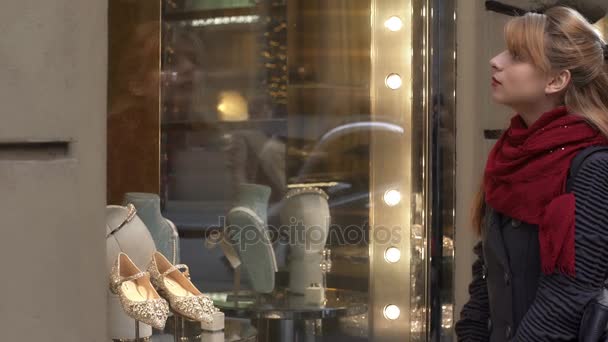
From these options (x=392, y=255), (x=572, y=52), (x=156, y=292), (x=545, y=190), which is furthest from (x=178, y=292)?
(x=392, y=255)

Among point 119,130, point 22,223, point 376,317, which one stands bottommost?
point 376,317

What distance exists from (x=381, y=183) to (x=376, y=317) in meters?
0.50

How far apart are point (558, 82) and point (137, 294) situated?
1151 millimetres

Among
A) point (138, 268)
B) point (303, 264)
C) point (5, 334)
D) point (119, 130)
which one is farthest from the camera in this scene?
point (303, 264)

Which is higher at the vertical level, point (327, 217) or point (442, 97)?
point (442, 97)

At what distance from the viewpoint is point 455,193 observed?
14.2ft

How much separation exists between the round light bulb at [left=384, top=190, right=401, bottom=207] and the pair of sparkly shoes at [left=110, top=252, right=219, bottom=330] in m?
1.34

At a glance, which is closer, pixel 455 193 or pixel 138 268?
pixel 138 268

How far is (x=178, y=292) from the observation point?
294cm

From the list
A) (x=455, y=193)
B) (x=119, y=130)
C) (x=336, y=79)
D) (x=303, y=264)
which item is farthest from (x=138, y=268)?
(x=455, y=193)

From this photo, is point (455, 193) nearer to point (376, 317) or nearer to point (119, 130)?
point (376, 317)

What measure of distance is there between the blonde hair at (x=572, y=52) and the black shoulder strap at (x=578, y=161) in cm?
13

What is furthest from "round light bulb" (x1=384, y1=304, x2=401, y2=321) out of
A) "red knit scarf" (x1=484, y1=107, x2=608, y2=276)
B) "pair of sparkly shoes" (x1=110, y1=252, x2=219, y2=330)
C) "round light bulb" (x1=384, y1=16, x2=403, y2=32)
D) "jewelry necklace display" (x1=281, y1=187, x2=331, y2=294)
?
"red knit scarf" (x1=484, y1=107, x2=608, y2=276)

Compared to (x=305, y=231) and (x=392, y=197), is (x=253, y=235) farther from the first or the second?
(x=392, y=197)
